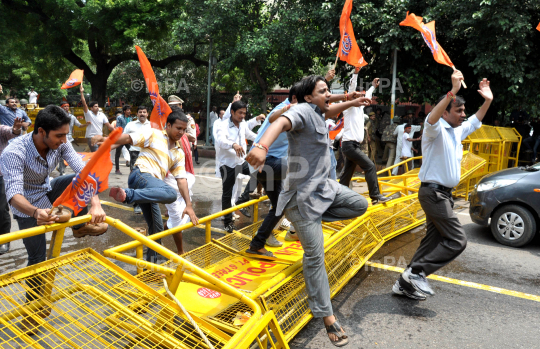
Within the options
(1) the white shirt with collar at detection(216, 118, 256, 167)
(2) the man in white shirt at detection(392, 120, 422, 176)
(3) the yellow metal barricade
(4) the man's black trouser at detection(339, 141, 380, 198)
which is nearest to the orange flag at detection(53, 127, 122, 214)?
(3) the yellow metal barricade

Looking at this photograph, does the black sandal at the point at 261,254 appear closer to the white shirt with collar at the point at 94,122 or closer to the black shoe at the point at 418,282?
the black shoe at the point at 418,282

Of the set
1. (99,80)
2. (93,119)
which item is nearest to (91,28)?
(99,80)

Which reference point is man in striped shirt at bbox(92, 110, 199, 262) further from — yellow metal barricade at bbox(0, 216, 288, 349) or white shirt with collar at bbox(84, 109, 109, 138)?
white shirt with collar at bbox(84, 109, 109, 138)

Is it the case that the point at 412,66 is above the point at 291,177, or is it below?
above

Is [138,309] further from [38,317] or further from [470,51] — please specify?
[470,51]

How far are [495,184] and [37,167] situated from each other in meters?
5.73

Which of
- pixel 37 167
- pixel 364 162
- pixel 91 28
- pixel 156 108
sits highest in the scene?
pixel 91 28

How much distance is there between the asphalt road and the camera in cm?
335

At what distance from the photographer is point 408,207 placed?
580cm

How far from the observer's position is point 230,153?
6223 mm

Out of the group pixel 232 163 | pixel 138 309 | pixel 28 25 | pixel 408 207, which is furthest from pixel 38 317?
pixel 28 25

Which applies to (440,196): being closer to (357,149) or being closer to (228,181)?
(357,149)

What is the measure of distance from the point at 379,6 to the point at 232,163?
26.7 ft

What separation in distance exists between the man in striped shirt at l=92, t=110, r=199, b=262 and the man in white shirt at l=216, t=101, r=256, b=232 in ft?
5.53
